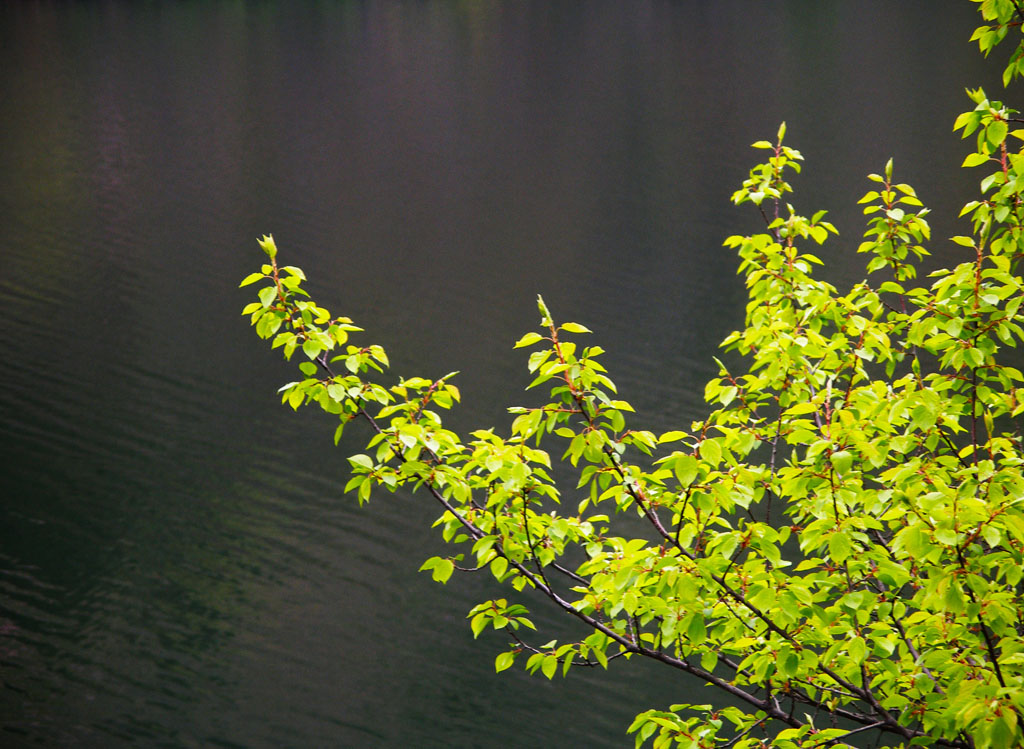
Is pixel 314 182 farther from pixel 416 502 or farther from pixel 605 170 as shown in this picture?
pixel 416 502

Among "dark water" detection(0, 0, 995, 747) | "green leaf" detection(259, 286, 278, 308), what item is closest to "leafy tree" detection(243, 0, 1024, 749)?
"green leaf" detection(259, 286, 278, 308)

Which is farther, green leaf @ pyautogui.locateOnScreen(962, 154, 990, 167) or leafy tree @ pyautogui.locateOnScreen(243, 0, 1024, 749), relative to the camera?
green leaf @ pyautogui.locateOnScreen(962, 154, 990, 167)

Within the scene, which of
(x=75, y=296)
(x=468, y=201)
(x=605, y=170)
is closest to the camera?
(x=75, y=296)

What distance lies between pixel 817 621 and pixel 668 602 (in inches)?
28.4

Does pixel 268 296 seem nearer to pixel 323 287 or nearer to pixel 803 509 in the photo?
pixel 803 509

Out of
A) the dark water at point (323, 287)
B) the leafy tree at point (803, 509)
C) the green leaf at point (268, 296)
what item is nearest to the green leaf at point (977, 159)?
the leafy tree at point (803, 509)

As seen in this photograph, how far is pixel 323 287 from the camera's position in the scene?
25.5 metres

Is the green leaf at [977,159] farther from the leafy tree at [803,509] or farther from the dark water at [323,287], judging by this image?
the dark water at [323,287]

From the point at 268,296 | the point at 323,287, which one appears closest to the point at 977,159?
the point at 268,296

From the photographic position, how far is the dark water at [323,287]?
1232 cm

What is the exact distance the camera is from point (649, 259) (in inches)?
1086

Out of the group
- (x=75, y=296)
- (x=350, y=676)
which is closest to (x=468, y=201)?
(x=75, y=296)

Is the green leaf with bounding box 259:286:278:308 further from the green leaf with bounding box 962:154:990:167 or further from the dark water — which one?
the dark water

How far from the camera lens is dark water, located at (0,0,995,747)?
1232cm
